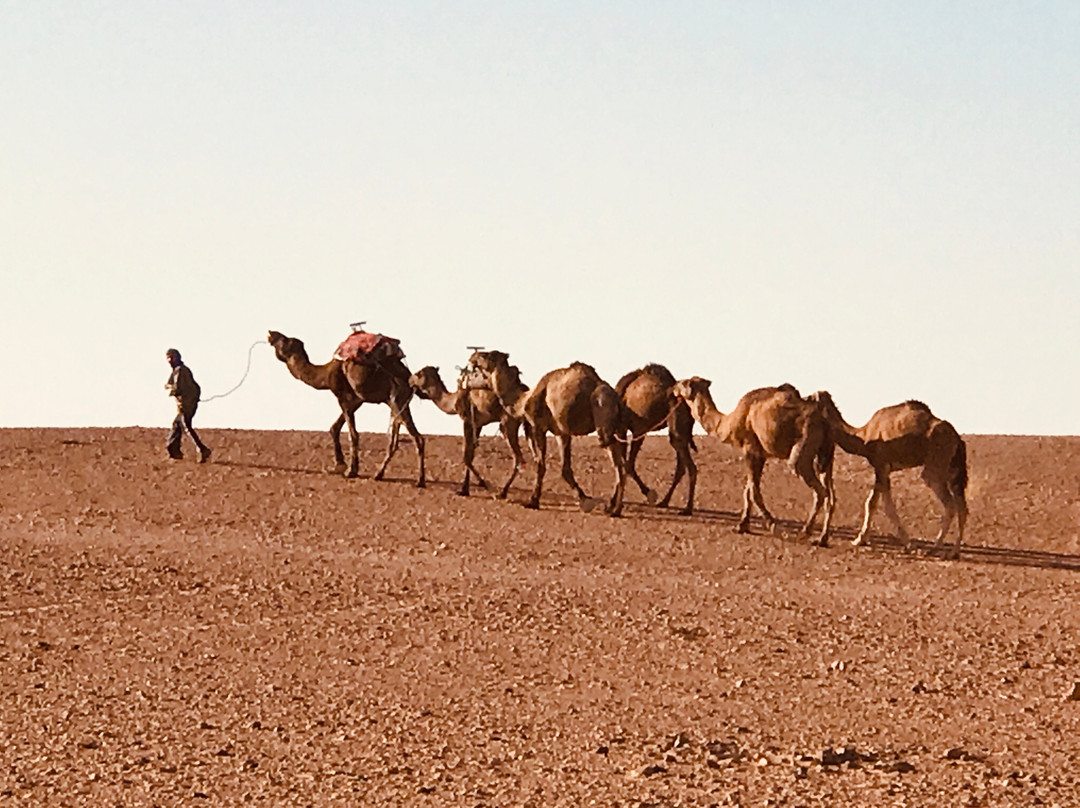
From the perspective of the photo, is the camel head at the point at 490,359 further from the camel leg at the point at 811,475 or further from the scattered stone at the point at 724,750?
the scattered stone at the point at 724,750

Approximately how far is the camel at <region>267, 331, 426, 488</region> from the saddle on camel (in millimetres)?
92

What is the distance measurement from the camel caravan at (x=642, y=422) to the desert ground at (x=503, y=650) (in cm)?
54

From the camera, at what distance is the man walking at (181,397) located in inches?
1053

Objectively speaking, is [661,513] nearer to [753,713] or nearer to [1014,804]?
[753,713]

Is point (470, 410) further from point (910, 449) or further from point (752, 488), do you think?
point (910, 449)

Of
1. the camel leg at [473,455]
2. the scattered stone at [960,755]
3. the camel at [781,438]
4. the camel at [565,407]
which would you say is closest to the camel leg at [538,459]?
the camel at [565,407]

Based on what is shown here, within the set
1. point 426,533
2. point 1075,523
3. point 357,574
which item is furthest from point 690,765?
point 1075,523

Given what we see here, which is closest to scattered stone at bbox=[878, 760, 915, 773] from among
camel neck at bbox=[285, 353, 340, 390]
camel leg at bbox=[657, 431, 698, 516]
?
camel leg at bbox=[657, 431, 698, 516]

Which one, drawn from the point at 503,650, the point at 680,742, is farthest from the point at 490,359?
the point at 680,742

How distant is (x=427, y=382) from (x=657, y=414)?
11.2 ft

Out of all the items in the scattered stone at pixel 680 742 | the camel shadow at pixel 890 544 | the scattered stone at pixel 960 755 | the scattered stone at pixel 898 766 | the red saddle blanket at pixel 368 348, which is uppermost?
the red saddle blanket at pixel 368 348

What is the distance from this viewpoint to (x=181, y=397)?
26.8 m

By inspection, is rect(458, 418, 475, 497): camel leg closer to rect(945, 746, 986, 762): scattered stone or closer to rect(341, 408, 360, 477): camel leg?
rect(341, 408, 360, 477): camel leg

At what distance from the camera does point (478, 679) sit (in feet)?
45.2
